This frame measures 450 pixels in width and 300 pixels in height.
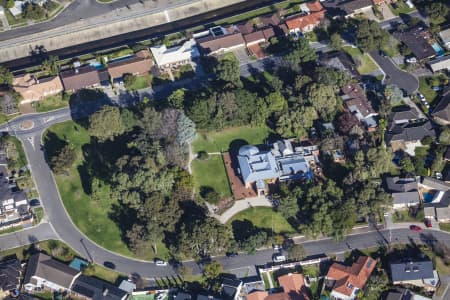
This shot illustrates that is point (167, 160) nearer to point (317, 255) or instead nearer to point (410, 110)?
point (317, 255)

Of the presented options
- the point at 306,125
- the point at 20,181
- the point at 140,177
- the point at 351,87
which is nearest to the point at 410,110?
the point at 351,87

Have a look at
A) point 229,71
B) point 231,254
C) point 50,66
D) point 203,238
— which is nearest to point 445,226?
point 231,254

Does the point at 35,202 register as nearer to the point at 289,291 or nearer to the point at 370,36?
the point at 289,291

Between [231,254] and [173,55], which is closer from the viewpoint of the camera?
[231,254]

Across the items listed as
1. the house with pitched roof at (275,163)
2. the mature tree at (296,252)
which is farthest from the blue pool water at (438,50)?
the mature tree at (296,252)

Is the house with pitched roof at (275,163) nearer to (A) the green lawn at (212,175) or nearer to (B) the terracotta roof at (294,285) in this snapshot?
(A) the green lawn at (212,175)

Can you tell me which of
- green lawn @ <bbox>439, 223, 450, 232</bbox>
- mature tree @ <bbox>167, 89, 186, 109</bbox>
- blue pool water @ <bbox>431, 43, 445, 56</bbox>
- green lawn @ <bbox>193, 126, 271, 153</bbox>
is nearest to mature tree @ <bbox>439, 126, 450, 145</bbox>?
green lawn @ <bbox>439, 223, 450, 232</bbox>

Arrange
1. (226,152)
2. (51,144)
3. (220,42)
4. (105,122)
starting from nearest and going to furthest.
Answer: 1. (105,122)
2. (226,152)
3. (51,144)
4. (220,42)
